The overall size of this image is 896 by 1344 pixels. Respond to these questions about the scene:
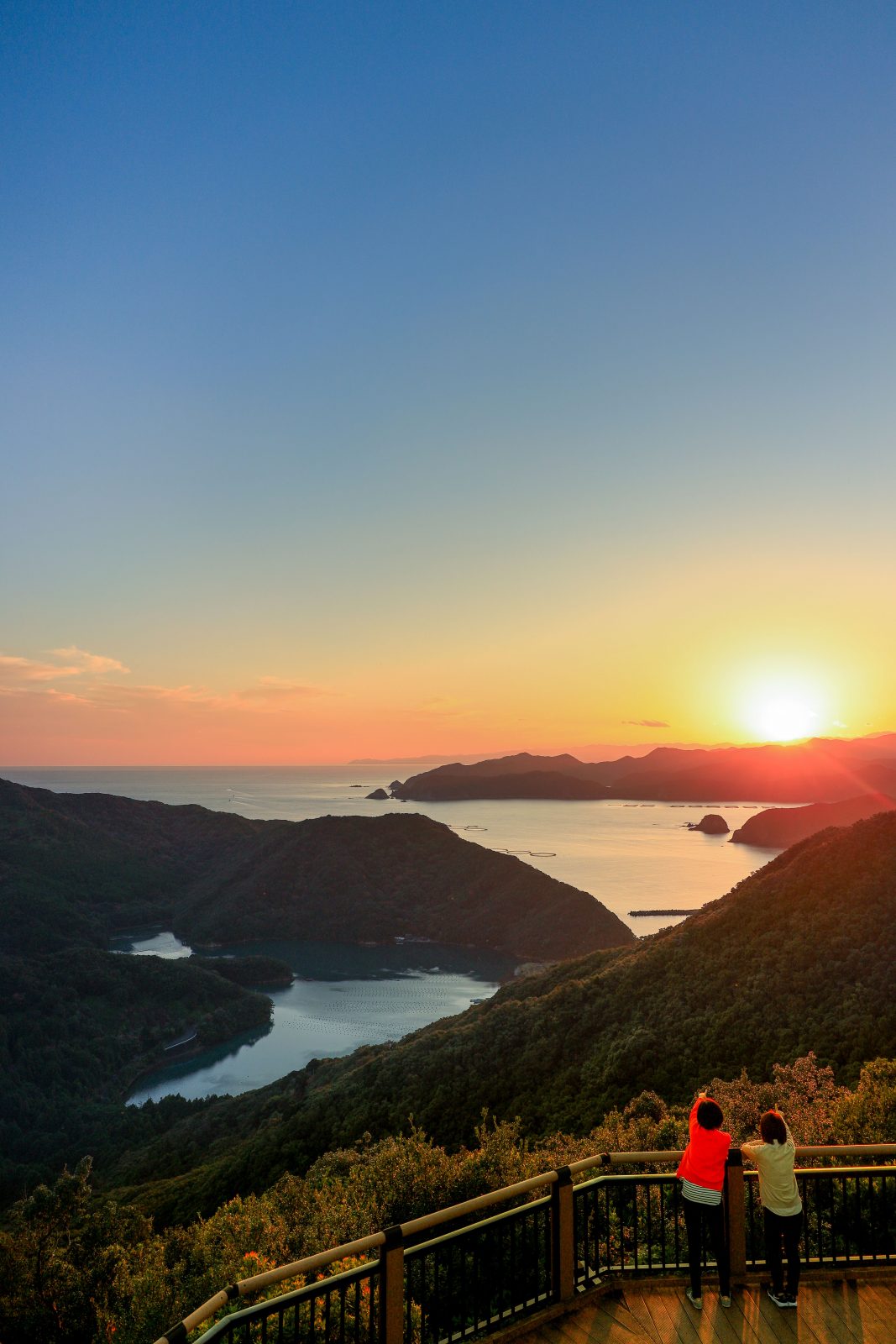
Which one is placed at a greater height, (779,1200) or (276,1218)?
(779,1200)

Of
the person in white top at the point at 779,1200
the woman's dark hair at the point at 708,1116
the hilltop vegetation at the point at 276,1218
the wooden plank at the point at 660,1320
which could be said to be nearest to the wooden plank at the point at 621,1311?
the wooden plank at the point at 660,1320

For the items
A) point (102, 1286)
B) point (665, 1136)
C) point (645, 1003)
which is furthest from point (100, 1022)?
point (665, 1136)

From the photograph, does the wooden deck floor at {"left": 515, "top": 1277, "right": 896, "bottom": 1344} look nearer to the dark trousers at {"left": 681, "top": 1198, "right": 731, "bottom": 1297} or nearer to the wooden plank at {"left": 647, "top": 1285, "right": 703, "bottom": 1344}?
the wooden plank at {"left": 647, "top": 1285, "right": 703, "bottom": 1344}

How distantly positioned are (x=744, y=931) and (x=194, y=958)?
87113 millimetres

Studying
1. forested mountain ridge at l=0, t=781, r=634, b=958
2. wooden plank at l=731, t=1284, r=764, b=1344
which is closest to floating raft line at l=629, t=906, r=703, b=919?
forested mountain ridge at l=0, t=781, r=634, b=958

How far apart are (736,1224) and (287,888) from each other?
136m

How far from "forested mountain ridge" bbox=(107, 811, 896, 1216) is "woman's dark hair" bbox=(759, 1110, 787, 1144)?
18.9 m

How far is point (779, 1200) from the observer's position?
621 centimetres

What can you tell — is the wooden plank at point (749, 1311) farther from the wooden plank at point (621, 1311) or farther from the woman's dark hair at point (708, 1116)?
the woman's dark hair at point (708, 1116)

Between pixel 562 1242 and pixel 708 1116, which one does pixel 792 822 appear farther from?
pixel 562 1242

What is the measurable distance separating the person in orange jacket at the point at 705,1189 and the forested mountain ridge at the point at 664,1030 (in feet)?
61.2

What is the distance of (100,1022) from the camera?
76500mm

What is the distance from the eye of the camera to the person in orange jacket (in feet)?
20.5

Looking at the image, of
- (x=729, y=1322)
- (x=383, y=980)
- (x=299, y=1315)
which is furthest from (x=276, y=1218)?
(x=383, y=980)
